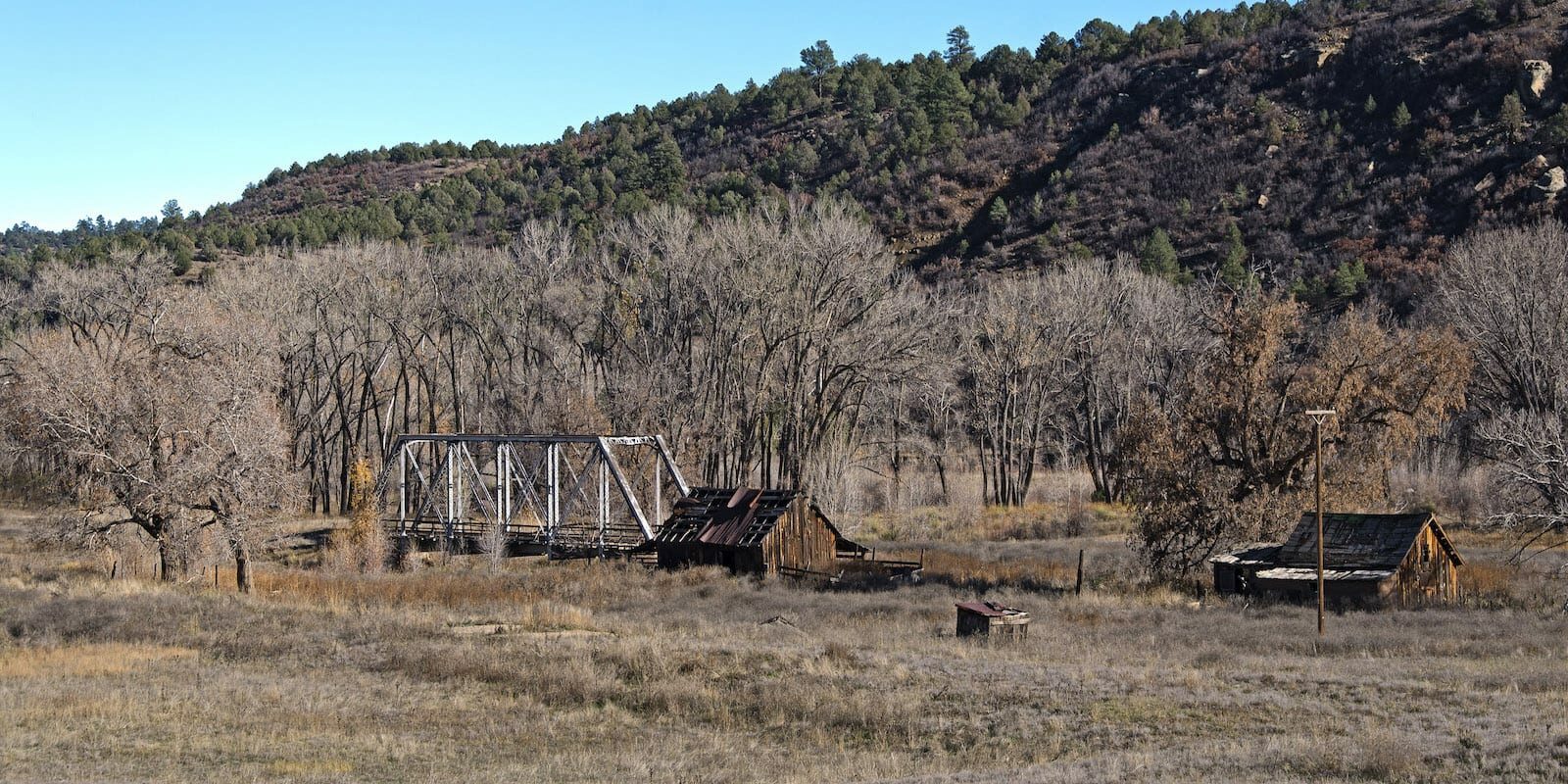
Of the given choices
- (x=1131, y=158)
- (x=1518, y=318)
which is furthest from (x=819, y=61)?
(x=1518, y=318)

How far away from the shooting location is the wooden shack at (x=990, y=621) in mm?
30891

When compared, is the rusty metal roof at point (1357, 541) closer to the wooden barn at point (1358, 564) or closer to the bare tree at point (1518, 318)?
the wooden barn at point (1358, 564)

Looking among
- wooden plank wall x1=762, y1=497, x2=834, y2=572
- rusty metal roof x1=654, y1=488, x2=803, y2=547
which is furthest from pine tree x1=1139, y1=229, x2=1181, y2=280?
rusty metal roof x1=654, y1=488, x2=803, y2=547

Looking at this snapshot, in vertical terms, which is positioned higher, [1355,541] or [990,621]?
[1355,541]

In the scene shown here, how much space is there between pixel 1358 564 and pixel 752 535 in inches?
714

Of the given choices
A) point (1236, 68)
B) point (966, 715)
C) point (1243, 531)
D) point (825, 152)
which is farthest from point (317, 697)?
point (825, 152)

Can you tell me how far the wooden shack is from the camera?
3089 cm

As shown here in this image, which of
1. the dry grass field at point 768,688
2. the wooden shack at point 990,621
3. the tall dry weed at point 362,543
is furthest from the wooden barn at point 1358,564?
the tall dry weed at point 362,543

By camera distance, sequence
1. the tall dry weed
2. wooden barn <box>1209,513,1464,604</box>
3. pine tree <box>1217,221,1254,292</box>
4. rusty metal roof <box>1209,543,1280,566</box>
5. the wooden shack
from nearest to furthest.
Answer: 1. the wooden shack
2. wooden barn <box>1209,513,1464,604</box>
3. rusty metal roof <box>1209,543,1280,566</box>
4. the tall dry weed
5. pine tree <box>1217,221,1254,292</box>

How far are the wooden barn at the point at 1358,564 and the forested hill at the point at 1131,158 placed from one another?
36.1 meters

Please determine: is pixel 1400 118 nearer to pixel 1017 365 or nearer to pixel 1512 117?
pixel 1512 117

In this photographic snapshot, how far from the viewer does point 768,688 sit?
80.8ft

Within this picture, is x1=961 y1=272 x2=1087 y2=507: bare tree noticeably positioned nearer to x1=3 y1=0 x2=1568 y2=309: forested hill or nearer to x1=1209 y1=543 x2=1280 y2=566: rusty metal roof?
x1=3 y1=0 x2=1568 y2=309: forested hill

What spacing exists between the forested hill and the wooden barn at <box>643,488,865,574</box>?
1430 inches
